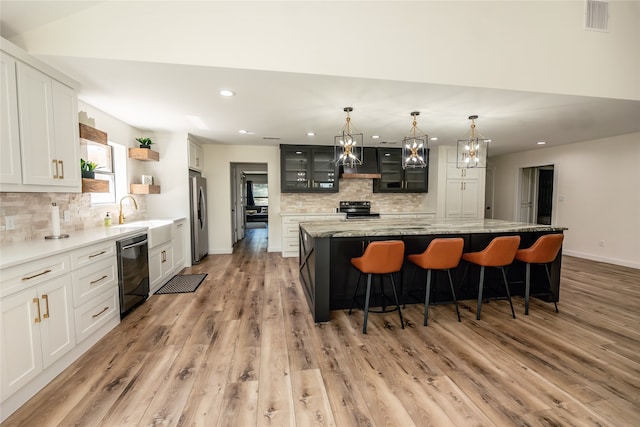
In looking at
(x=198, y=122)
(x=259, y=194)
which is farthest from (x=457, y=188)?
(x=259, y=194)

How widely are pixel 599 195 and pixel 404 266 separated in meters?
4.98

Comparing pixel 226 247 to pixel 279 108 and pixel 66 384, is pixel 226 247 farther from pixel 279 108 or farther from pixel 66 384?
pixel 66 384

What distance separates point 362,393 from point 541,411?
108cm

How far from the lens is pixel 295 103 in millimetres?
3180

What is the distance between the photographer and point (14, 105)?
6.54 ft

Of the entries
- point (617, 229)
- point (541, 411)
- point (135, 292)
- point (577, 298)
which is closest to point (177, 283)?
point (135, 292)

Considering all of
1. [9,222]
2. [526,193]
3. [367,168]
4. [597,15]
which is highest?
[597,15]

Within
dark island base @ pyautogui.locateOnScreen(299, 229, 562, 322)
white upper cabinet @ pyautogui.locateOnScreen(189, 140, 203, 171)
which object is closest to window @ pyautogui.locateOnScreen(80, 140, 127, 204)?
white upper cabinet @ pyautogui.locateOnScreen(189, 140, 203, 171)

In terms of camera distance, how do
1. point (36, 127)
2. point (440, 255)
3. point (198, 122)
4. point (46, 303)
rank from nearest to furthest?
point (46, 303)
point (36, 127)
point (440, 255)
point (198, 122)

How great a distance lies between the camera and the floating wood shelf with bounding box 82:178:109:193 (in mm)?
2792

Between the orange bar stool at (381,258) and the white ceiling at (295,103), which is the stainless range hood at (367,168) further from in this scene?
the orange bar stool at (381,258)

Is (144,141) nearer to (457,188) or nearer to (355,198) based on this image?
(355,198)

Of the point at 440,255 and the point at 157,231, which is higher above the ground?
the point at 157,231

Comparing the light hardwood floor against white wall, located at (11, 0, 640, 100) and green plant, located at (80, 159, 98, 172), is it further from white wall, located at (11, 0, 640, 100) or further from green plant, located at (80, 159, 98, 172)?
white wall, located at (11, 0, 640, 100)
